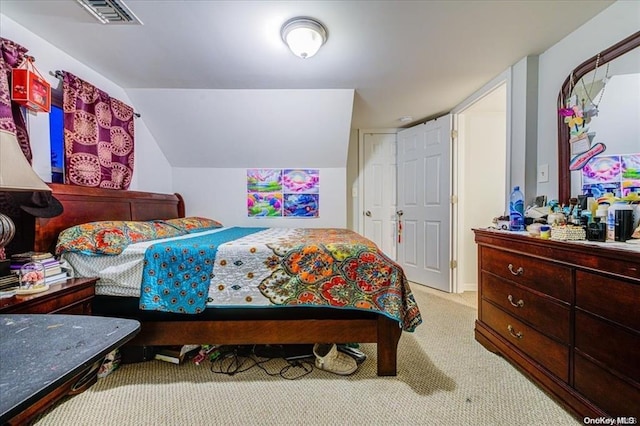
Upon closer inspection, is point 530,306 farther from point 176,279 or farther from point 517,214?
point 176,279

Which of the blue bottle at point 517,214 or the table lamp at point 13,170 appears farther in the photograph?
the blue bottle at point 517,214

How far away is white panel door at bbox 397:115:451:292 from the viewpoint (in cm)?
318

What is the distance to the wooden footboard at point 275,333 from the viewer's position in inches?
63.9

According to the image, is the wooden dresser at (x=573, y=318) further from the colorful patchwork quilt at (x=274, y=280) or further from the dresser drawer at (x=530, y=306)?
the colorful patchwork quilt at (x=274, y=280)

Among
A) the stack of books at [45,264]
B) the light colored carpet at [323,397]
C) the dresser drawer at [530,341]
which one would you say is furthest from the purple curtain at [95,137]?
the dresser drawer at [530,341]

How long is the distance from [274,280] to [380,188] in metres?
2.74

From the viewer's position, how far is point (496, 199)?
3.22m

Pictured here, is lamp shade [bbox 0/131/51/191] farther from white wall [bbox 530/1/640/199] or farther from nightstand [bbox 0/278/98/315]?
white wall [bbox 530/1/640/199]

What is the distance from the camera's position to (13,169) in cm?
109

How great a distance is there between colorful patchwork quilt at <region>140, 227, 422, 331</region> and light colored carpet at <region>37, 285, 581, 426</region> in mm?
384

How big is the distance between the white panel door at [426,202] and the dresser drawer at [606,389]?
1.96m

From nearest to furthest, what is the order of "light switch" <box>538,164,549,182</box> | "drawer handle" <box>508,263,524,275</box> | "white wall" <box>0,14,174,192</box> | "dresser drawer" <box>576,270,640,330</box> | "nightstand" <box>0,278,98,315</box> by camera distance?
1. "dresser drawer" <box>576,270,640,330</box>
2. "nightstand" <box>0,278,98,315</box>
3. "drawer handle" <box>508,263,524,275</box>
4. "white wall" <box>0,14,174,192</box>
5. "light switch" <box>538,164,549,182</box>

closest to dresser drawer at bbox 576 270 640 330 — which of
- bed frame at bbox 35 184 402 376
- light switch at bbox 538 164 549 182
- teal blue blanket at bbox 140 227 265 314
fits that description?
bed frame at bbox 35 184 402 376

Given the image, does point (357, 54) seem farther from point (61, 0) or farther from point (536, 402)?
point (536, 402)
